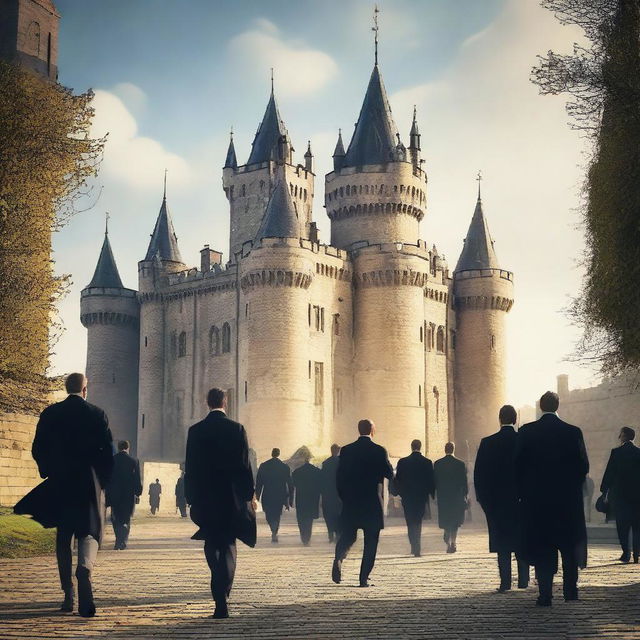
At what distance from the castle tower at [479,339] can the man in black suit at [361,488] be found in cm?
4830

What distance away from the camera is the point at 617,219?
45.7 feet

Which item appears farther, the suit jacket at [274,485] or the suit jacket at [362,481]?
the suit jacket at [274,485]

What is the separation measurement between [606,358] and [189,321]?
141 feet

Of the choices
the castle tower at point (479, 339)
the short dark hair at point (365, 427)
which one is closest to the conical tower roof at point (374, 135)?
the castle tower at point (479, 339)

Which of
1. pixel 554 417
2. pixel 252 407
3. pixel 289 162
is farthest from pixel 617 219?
pixel 289 162

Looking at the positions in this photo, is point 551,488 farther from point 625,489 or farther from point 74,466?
point 625,489

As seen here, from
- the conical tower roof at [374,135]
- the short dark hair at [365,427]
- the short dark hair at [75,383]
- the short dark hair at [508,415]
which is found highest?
the conical tower roof at [374,135]

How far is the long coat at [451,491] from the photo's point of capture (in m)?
16.7

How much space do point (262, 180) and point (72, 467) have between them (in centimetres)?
5255

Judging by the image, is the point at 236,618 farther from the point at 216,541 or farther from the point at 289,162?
the point at 289,162

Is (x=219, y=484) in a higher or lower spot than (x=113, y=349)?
lower

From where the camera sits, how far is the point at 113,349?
59.9 meters

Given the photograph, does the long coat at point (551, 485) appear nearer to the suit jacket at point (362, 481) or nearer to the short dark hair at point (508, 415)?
the short dark hair at point (508, 415)

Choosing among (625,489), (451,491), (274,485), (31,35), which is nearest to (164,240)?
(31,35)
